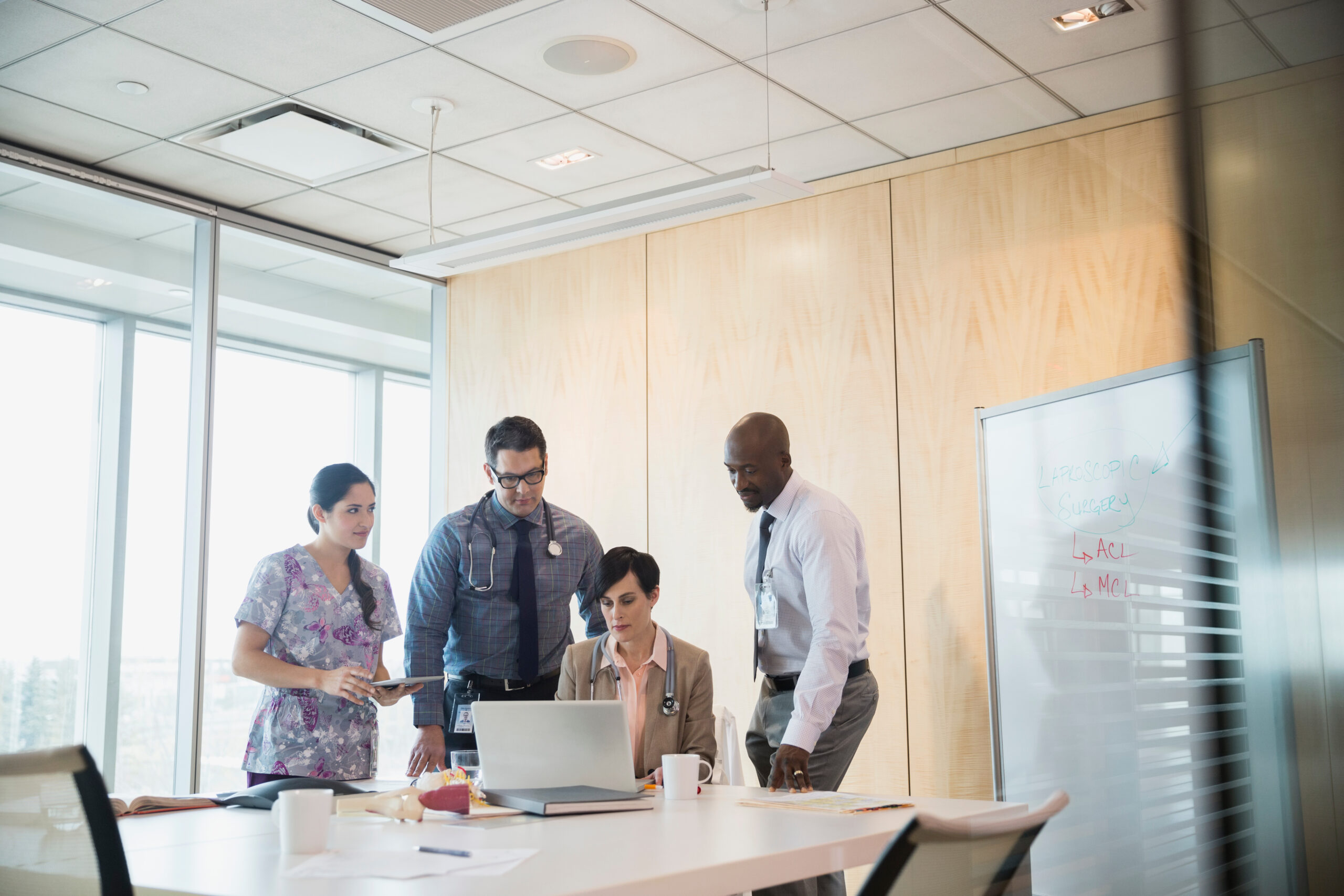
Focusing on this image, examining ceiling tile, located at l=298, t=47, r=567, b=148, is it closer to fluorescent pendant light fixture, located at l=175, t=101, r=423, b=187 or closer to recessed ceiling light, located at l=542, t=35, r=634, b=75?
fluorescent pendant light fixture, located at l=175, t=101, r=423, b=187

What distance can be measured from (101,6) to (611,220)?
162 cm

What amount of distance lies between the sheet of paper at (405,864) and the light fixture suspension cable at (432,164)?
279cm

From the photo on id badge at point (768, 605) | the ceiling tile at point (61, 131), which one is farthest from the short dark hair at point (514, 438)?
the ceiling tile at point (61, 131)

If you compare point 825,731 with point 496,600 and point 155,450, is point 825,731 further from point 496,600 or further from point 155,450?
point 155,450

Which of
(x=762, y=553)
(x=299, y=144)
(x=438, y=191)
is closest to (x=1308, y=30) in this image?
(x=762, y=553)

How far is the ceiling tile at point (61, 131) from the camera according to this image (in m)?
4.00

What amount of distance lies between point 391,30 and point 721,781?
2420 millimetres

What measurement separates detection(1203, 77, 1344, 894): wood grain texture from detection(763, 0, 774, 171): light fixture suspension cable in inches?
120

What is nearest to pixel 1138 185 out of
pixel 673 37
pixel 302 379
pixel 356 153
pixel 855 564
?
pixel 855 564

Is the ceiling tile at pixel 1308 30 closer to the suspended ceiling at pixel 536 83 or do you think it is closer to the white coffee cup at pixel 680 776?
the white coffee cup at pixel 680 776

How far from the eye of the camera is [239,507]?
4859 millimetres

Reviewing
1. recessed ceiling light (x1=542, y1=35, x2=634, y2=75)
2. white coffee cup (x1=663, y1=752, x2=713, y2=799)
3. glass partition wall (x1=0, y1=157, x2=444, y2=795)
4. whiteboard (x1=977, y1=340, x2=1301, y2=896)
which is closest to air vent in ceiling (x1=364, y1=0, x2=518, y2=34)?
recessed ceiling light (x1=542, y1=35, x2=634, y2=75)

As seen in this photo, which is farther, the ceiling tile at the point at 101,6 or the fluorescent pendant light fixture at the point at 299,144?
the fluorescent pendant light fixture at the point at 299,144

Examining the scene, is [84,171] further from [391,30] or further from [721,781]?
[721,781]
